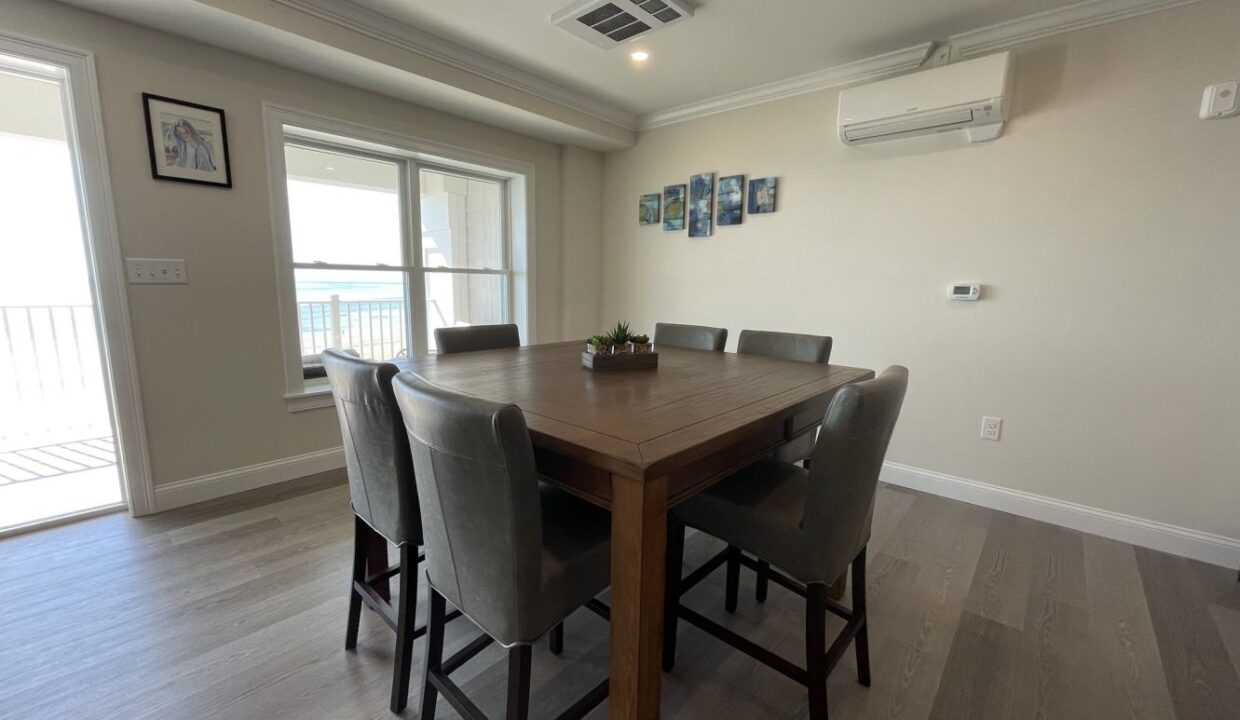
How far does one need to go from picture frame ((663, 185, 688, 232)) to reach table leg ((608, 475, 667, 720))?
118 inches

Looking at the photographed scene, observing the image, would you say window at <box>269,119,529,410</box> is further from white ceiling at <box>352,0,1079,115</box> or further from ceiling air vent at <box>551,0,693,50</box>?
ceiling air vent at <box>551,0,693,50</box>

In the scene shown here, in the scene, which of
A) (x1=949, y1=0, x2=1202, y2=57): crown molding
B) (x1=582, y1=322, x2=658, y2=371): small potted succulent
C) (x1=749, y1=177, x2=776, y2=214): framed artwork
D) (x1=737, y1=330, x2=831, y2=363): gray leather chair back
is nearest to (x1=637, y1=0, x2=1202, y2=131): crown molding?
(x1=949, y1=0, x2=1202, y2=57): crown molding

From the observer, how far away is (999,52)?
2.32 m

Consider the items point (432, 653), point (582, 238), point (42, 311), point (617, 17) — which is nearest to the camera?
point (432, 653)

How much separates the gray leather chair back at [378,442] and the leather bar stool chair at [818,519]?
0.75 metres

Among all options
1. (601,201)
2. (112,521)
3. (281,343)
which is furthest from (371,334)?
(601,201)

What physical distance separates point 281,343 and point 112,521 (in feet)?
3.48

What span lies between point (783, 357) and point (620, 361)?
32.3 inches

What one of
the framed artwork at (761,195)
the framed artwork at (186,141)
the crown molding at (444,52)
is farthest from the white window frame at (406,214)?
the framed artwork at (761,195)

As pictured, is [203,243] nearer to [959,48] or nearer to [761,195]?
[761,195]

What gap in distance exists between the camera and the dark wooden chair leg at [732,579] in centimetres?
171

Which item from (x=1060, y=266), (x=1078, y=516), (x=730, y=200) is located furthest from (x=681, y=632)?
(x=730, y=200)

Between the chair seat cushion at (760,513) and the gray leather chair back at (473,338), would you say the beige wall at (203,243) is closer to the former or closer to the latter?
the gray leather chair back at (473,338)

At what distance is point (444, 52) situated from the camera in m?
2.58
